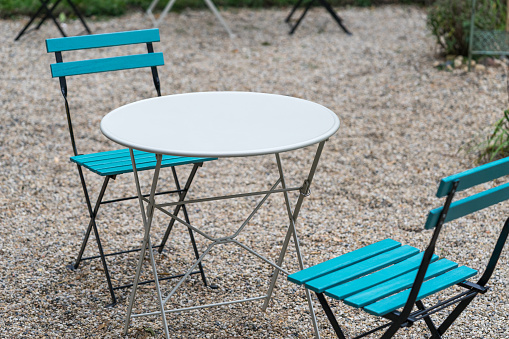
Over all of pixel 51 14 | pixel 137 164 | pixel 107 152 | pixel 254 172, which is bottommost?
pixel 254 172

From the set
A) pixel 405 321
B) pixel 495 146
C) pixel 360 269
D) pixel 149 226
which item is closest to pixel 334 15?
pixel 495 146

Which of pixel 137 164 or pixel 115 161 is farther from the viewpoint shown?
pixel 115 161

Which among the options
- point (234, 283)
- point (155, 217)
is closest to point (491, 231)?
point (234, 283)

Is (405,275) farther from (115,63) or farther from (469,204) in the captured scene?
(115,63)

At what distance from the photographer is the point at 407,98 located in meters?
5.76

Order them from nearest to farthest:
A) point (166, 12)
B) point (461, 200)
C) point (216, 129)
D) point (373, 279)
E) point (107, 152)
Answer: point (461, 200) → point (373, 279) → point (216, 129) → point (107, 152) → point (166, 12)

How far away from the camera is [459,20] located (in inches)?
247

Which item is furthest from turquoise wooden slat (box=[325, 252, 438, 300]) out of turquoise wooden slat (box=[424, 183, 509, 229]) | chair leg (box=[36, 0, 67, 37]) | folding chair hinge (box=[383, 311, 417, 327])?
chair leg (box=[36, 0, 67, 37])

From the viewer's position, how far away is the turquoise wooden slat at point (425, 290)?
6.46 feet

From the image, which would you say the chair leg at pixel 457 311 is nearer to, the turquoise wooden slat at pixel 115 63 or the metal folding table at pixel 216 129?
the metal folding table at pixel 216 129

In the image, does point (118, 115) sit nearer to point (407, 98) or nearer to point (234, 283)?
point (234, 283)

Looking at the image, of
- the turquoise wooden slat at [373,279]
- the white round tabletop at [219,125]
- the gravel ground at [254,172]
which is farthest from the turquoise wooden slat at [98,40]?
the turquoise wooden slat at [373,279]

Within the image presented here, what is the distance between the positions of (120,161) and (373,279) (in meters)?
1.32

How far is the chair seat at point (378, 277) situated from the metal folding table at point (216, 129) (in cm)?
38
